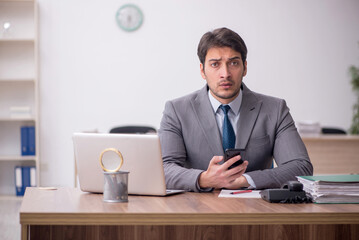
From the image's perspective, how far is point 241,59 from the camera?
247 centimetres

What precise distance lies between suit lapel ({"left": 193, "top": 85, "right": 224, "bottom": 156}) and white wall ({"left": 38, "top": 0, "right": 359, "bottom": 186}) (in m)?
3.98

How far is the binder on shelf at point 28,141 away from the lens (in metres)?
6.10

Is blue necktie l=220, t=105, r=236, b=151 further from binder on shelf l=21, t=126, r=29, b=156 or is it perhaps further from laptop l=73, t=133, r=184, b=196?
binder on shelf l=21, t=126, r=29, b=156

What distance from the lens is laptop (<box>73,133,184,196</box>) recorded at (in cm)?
180

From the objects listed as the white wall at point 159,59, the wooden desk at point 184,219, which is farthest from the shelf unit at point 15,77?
the wooden desk at point 184,219

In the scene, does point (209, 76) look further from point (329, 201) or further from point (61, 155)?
point (61, 155)

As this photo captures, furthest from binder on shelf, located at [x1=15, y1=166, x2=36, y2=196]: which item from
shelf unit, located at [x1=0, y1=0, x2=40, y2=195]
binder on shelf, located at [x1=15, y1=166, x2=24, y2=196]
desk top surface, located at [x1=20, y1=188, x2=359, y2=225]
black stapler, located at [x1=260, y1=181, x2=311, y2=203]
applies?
black stapler, located at [x1=260, y1=181, x2=311, y2=203]

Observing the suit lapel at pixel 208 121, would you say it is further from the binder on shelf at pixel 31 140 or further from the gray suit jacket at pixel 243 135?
the binder on shelf at pixel 31 140

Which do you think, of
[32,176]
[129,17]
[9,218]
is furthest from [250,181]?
[129,17]

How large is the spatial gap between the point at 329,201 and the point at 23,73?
5.19 meters

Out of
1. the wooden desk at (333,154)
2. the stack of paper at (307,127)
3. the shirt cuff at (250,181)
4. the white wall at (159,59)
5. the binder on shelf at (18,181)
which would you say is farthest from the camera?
the white wall at (159,59)

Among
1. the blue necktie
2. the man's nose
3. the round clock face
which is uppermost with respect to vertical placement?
the round clock face

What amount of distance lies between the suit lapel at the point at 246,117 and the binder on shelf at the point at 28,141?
4141mm

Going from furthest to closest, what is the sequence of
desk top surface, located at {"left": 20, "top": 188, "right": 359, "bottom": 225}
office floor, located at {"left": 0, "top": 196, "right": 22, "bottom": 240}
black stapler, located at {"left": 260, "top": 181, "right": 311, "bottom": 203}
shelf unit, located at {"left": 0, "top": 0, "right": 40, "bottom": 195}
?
shelf unit, located at {"left": 0, "top": 0, "right": 40, "bottom": 195} < office floor, located at {"left": 0, "top": 196, "right": 22, "bottom": 240} < black stapler, located at {"left": 260, "top": 181, "right": 311, "bottom": 203} < desk top surface, located at {"left": 20, "top": 188, "right": 359, "bottom": 225}
